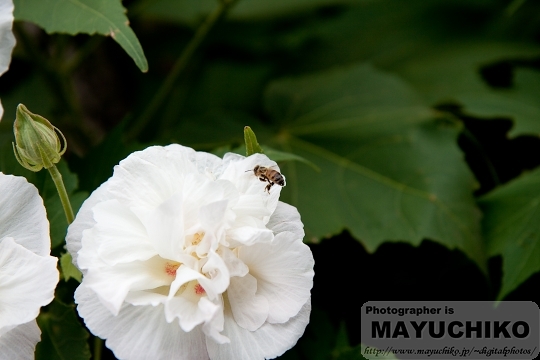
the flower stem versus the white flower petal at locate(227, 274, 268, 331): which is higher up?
the flower stem

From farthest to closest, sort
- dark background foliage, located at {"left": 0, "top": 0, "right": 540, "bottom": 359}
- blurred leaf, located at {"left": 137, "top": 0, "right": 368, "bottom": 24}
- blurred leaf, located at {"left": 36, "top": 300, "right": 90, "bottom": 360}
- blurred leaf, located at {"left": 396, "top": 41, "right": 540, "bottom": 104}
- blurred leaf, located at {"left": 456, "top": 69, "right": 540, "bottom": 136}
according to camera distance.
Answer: blurred leaf, located at {"left": 137, "top": 0, "right": 368, "bottom": 24}, blurred leaf, located at {"left": 396, "top": 41, "right": 540, "bottom": 104}, blurred leaf, located at {"left": 456, "top": 69, "right": 540, "bottom": 136}, dark background foliage, located at {"left": 0, "top": 0, "right": 540, "bottom": 359}, blurred leaf, located at {"left": 36, "top": 300, "right": 90, "bottom": 360}

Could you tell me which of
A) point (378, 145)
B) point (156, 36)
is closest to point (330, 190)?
point (378, 145)

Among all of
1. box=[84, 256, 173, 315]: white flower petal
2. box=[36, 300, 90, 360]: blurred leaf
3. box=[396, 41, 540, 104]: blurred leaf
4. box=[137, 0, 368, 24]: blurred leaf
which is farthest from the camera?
box=[137, 0, 368, 24]: blurred leaf

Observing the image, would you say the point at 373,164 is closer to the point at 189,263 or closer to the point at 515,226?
the point at 515,226

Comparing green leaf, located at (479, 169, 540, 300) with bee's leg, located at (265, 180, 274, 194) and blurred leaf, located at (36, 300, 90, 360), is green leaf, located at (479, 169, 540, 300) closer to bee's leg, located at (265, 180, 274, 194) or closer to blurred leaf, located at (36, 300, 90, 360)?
bee's leg, located at (265, 180, 274, 194)

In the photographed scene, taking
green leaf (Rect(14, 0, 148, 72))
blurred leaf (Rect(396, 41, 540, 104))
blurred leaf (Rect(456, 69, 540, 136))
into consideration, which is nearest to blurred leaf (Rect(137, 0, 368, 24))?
blurred leaf (Rect(396, 41, 540, 104))

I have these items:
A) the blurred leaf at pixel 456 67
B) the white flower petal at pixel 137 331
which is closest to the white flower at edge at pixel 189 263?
the white flower petal at pixel 137 331

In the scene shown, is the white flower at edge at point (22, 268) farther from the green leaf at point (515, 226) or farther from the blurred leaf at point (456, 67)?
the blurred leaf at point (456, 67)

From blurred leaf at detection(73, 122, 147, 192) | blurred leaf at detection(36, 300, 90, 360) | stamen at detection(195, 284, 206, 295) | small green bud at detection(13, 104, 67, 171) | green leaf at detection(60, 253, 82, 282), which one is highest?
small green bud at detection(13, 104, 67, 171)
